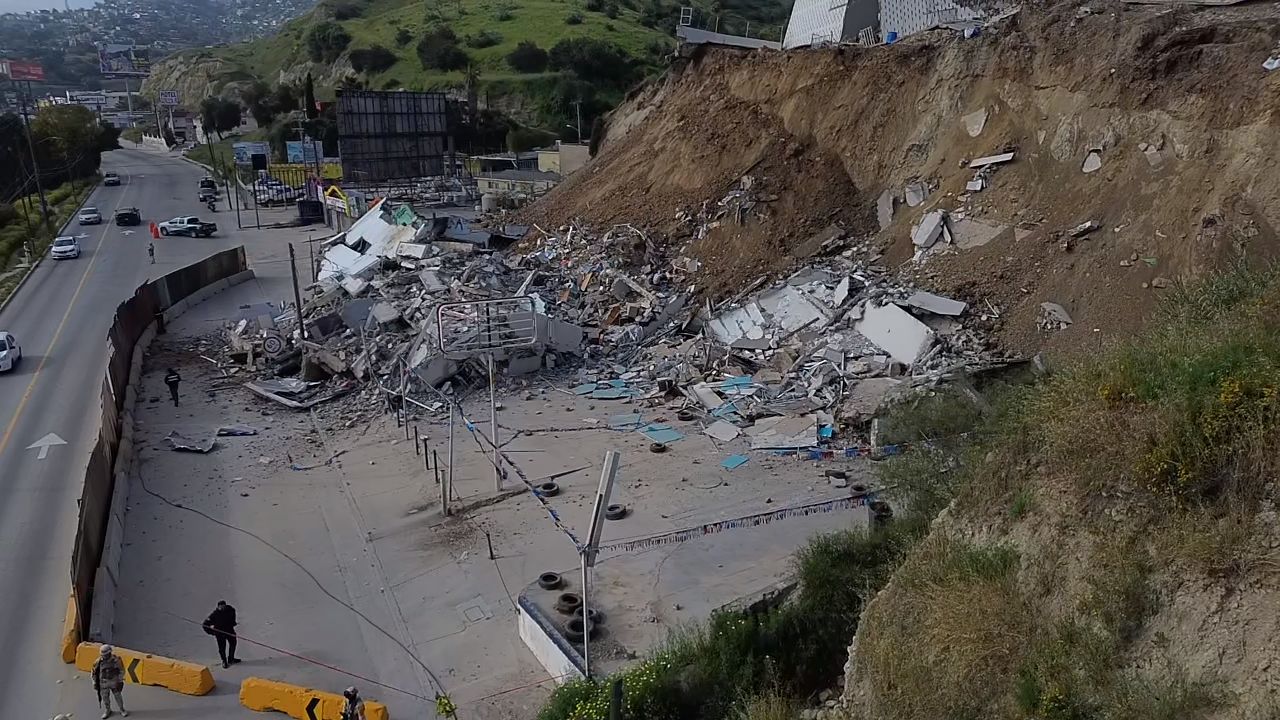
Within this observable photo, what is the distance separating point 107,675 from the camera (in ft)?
27.0

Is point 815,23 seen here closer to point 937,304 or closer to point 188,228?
point 937,304

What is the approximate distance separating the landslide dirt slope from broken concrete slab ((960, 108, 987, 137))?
148 mm

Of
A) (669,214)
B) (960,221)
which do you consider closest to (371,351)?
(669,214)

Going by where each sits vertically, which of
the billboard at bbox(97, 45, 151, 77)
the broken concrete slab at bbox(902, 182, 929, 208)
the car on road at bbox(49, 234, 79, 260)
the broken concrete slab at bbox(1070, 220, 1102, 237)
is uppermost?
the billboard at bbox(97, 45, 151, 77)

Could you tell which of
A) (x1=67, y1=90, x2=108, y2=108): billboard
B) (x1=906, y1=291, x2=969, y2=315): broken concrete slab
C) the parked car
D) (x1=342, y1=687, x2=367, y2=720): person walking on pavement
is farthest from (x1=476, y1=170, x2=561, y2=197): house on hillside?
(x1=67, y1=90, x2=108, y2=108): billboard

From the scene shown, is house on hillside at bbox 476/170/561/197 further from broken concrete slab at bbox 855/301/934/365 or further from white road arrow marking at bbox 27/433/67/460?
white road arrow marking at bbox 27/433/67/460

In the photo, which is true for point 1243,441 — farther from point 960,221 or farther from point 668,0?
point 668,0

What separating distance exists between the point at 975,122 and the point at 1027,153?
6.19 ft

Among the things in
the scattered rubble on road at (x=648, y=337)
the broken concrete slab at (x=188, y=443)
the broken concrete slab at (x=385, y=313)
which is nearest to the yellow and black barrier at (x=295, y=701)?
the scattered rubble on road at (x=648, y=337)

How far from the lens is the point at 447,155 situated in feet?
159

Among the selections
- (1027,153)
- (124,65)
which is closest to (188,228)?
(1027,153)

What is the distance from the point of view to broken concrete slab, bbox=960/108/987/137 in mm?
20203

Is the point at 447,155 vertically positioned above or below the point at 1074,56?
below

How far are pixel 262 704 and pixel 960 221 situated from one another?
53.8 feet
